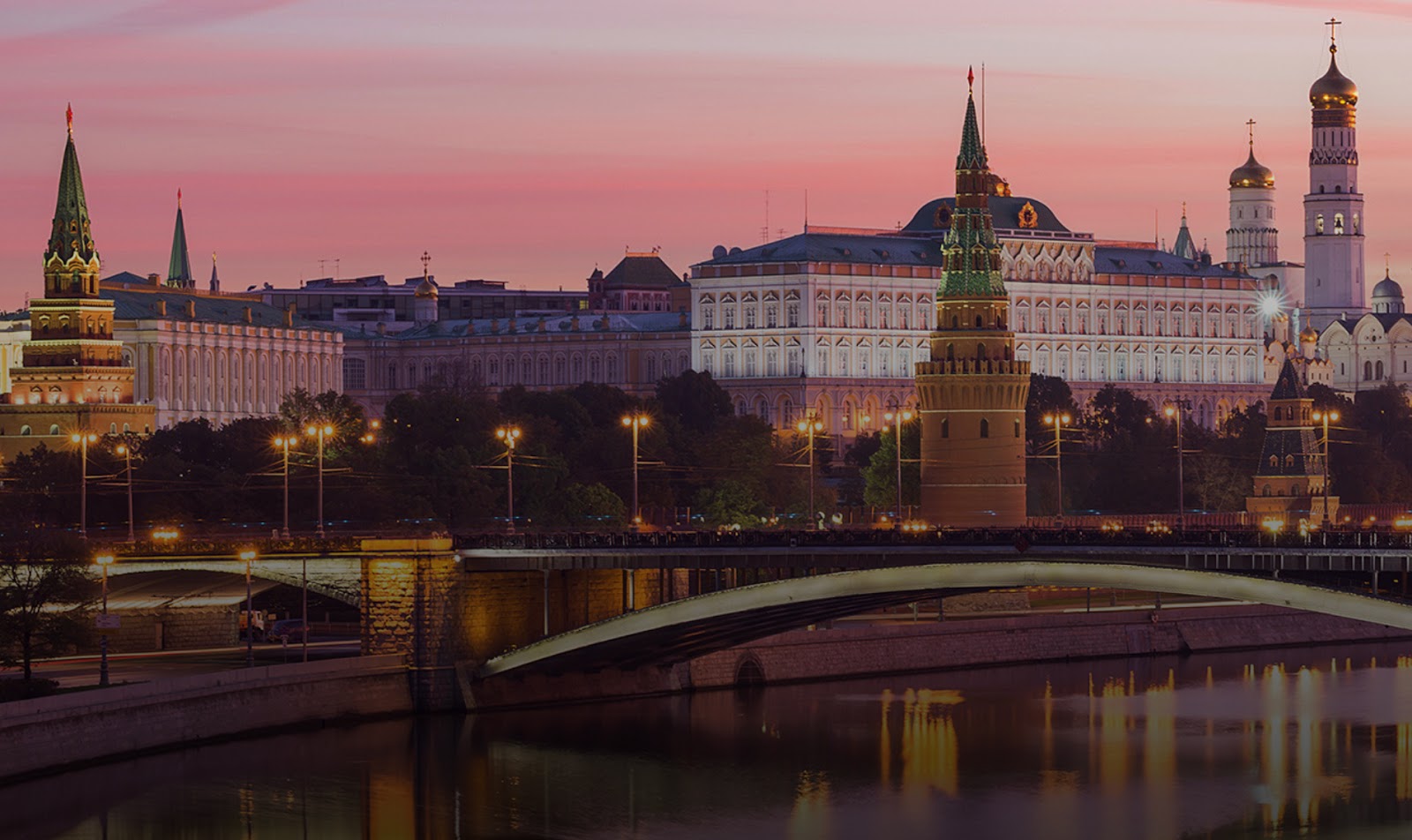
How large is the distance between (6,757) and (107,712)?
4821 mm

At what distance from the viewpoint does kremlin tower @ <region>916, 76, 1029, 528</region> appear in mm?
159875

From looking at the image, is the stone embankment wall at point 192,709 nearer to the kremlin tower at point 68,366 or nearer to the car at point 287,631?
the car at point 287,631

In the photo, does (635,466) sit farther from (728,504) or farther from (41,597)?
(728,504)

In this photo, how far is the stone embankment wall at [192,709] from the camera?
270 ft

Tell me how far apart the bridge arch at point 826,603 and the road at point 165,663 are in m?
7.42

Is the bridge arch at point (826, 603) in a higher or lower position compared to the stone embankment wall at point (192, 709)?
higher

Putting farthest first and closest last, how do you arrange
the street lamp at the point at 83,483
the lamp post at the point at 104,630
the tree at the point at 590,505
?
the tree at the point at 590,505, the street lamp at the point at 83,483, the lamp post at the point at 104,630

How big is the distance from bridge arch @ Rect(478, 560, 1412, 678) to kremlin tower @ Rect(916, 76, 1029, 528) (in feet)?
190

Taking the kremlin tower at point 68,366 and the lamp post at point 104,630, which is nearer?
the lamp post at point 104,630

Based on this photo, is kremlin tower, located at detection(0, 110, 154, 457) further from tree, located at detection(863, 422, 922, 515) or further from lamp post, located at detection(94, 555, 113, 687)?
lamp post, located at detection(94, 555, 113, 687)

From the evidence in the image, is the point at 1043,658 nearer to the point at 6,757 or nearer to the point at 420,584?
the point at 420,584

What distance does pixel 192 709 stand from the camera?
88812 millimetres

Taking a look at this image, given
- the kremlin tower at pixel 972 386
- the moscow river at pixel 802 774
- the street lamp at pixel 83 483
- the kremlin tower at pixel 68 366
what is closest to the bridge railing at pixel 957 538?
the moscow river at pixel 802 774

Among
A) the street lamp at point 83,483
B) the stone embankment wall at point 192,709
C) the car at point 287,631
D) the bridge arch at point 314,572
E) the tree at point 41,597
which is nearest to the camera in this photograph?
the stone embankment wall at point 192,709
